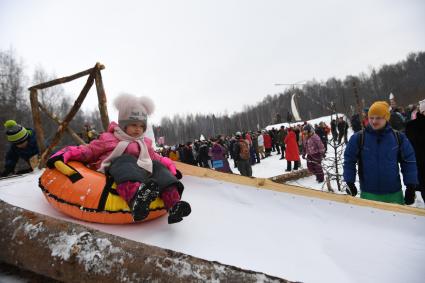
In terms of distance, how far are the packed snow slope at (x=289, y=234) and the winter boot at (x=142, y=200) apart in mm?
202

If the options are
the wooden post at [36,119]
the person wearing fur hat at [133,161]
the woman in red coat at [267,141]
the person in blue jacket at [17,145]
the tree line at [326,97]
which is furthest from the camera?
the tree line at [326,97]

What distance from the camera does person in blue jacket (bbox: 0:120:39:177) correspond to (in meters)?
4.30

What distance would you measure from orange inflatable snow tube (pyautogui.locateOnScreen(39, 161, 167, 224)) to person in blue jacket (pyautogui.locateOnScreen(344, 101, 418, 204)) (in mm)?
1936

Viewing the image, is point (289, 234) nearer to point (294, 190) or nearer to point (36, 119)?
point (294, 190)

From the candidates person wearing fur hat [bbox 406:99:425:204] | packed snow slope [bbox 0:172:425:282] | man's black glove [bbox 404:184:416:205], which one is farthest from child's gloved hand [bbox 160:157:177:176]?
person wearing fur hat [bbox 406:99:425:204]

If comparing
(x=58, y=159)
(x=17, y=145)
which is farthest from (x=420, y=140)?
(x=17, y=145)

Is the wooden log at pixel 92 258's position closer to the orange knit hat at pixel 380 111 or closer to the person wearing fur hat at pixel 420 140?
the orange knit hat at pixel 380 111

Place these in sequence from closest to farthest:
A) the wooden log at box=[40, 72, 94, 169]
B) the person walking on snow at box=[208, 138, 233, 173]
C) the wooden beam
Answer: the wooden log at box=[40, 72, 94, 169] → the wooden beam → the person walking on snow at box=[208, 138, 233, 173]

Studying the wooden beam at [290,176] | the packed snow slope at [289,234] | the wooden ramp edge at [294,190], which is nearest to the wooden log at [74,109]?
the packed snow slope at [289,234]

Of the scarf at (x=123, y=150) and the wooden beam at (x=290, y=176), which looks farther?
the wooden beam at (x=290, y=176)

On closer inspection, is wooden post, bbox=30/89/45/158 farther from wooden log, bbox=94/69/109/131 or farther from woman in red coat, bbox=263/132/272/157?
woman in red coat, bbox=263/132/272/157

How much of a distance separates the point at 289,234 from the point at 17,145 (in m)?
4.18

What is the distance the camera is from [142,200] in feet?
6.89

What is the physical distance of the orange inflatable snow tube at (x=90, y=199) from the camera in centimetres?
221
